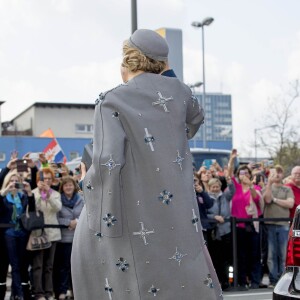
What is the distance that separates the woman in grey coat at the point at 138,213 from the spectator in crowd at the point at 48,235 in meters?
6.62

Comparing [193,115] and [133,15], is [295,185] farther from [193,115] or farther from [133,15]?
[193,115]

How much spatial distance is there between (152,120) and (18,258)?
21.8 feet

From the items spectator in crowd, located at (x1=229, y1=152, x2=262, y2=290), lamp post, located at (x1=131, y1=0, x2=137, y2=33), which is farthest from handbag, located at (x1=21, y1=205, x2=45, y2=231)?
lamp post, located at (x1=131, y1=0, x2=137, y2=33)

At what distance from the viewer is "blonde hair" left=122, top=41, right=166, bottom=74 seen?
427 centimetres

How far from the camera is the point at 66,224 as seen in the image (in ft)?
36.0

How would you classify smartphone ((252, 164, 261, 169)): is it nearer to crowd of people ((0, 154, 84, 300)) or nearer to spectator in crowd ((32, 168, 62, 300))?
crowd of people ((0, 154, 84, 300))

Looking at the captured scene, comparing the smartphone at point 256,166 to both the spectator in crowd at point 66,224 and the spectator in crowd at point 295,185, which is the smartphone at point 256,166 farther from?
the spectator in crowd at point 66,224

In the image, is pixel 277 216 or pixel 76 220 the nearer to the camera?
pixel 76 220

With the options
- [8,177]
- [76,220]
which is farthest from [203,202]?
[8,177]

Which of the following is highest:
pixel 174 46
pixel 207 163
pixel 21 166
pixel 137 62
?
pixel 174 46

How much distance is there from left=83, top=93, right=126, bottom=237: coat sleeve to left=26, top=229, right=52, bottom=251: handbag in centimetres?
656

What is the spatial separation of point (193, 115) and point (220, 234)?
8.00 metres

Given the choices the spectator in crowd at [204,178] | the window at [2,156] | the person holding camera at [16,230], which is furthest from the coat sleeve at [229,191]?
the window at [2,156]

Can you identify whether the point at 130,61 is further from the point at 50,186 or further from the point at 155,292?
the point at 50,186
